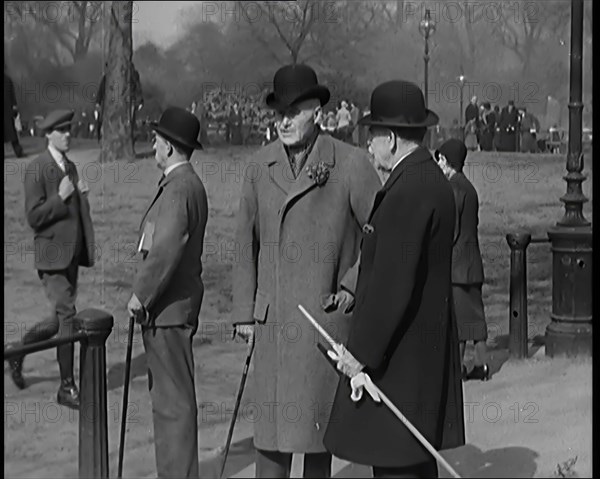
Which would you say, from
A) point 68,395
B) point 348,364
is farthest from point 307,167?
point 68,395

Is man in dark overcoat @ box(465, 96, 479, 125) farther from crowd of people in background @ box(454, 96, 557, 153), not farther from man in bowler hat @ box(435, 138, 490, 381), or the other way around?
man in bowler hat @ box(435, 138, 490, 381)

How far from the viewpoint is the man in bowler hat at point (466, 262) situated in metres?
5.29

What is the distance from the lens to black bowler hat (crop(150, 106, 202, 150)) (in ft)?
15.2

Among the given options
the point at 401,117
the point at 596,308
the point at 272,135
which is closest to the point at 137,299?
the point at 272,135

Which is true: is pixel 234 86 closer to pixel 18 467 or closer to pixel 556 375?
pixel 18 467

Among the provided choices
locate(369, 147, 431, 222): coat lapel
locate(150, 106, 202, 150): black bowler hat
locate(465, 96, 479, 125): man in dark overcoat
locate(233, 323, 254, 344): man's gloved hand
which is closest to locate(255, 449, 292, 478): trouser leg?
locate(233, 323, 254, 344): man's gloved hand

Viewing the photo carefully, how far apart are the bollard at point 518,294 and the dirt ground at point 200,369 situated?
18.1 inches

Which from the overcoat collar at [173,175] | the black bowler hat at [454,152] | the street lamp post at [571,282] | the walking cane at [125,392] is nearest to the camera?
the overcoat collar at [173,175]

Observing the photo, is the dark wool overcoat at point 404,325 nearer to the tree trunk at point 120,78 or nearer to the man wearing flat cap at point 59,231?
the tree trunk at point 120,78

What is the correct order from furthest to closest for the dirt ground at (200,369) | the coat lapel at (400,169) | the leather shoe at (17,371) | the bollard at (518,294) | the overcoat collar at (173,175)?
1. the bollard at (518,294)
2. the leather shoe at (17,371)
3. the dirt ground at (200,369)
4. the overcoat collar at (173,175)
5. the coat lapel at (400,169)

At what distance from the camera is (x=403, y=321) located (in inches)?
155

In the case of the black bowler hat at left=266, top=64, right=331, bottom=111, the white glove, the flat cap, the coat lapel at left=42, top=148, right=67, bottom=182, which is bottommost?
the white glove

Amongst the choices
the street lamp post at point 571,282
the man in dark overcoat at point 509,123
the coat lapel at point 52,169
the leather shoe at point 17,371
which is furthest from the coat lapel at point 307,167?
the street lamp post at point 571,282

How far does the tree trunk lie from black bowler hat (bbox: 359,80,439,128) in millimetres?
1220
